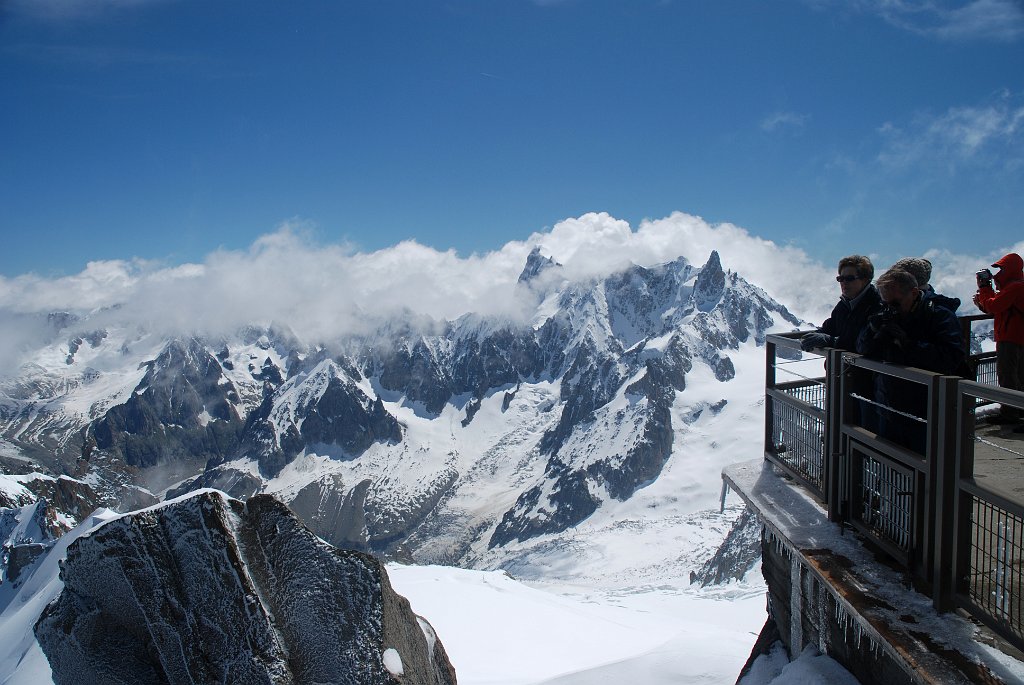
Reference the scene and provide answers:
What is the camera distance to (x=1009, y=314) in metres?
9.07

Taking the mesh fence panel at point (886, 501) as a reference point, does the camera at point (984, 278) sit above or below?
above

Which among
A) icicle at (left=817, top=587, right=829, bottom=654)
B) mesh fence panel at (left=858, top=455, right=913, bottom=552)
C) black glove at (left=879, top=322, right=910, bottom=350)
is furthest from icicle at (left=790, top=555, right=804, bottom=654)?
black glove at (left=879, top=322, right=910, bottom=350)

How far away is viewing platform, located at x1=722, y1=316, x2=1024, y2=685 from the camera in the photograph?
479 centimetres

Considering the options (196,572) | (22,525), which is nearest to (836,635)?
(196,572)

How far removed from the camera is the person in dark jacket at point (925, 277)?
6666 mm

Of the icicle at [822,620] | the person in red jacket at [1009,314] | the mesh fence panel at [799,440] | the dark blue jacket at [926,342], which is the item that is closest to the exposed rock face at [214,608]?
the icicle at [822,620]

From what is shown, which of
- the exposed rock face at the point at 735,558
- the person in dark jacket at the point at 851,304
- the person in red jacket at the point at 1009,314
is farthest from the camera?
the exposed rock face at the point at 735,558

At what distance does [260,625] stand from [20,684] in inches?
294

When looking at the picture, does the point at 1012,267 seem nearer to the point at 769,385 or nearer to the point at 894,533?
the point at 769,385

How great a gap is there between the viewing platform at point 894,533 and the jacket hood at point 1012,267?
2068 mm

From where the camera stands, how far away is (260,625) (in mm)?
7953

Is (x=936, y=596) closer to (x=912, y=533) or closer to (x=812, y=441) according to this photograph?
(x=912, y=533)

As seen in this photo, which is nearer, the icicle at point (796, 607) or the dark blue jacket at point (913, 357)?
the dark blue jacket at point (913, 357)

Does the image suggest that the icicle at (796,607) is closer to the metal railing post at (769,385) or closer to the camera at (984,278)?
the metal railing post at (769,385)
